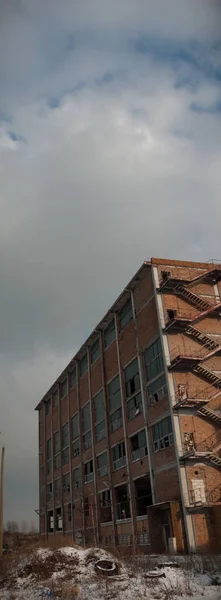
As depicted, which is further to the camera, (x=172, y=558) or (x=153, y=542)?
(x=153, y=542)

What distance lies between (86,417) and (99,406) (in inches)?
181

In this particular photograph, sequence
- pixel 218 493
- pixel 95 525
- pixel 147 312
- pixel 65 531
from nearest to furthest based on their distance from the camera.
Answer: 1. pixel 218 493
2. pixel 147 312
3. pixel 95 525
4. pixel 65 531

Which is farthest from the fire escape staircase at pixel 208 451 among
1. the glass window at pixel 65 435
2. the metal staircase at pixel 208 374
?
the glass window at pixel 65 435

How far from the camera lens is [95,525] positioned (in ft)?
156

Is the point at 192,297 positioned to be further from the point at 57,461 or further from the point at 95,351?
the point at 57,461

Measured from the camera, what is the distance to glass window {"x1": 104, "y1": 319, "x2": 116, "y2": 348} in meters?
48.1

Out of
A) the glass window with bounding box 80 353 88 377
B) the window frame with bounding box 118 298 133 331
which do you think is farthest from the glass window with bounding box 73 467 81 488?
the window frame with bounding box 118 298 133 331

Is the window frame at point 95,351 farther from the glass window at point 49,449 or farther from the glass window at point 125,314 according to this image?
the glass window at point 49,449

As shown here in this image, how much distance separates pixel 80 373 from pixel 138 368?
1723 cm

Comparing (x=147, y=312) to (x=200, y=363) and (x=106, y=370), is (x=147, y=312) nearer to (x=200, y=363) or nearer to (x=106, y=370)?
(x=200, y=363)

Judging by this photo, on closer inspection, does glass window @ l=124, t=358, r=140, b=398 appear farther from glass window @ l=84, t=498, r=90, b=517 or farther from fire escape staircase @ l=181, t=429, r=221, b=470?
glass window @ l=84, t=498, r=90, b=517

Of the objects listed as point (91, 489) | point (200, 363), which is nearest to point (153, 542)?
point (200, 363)

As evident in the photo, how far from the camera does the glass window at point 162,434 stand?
1389 inches

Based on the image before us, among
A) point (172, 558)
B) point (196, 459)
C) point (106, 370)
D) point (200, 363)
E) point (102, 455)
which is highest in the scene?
point (106, 370)
